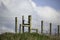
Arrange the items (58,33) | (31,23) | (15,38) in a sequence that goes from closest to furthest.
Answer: (15,38), (31,23), (58,33)

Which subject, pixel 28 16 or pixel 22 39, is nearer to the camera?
pixel 22 39

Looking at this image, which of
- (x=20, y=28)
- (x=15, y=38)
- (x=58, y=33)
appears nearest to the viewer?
(x=15, y=38)

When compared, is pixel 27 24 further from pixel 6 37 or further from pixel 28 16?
pixel 6 37

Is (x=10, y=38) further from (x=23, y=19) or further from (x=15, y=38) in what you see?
(x=23, y=19)

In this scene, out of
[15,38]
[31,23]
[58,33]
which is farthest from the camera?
[58,33]

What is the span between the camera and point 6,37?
1177cm

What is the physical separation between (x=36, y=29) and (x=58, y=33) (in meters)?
5.74

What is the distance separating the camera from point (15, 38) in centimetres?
1134

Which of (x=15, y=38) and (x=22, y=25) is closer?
(x=15, y=38)

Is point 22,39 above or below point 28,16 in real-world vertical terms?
below

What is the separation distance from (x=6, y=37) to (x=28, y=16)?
9.51 meters

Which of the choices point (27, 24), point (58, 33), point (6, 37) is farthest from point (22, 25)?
point (6, 37)

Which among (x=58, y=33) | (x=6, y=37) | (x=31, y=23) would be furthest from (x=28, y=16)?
(x=6, y=37)

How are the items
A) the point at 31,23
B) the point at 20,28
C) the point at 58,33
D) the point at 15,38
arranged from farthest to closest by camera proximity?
the point at 58,33, the point at 20,28, the point at 31,23, the point at 15,38
